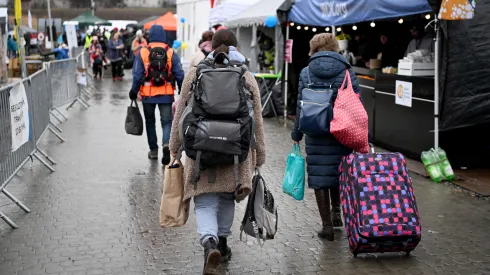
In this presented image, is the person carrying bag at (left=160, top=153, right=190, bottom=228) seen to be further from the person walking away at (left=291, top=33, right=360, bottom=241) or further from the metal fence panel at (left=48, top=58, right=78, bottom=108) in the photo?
the metal fence panel at (left=48, top=58, right=78, bottom=108)

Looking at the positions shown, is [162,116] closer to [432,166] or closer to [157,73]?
[157,73]

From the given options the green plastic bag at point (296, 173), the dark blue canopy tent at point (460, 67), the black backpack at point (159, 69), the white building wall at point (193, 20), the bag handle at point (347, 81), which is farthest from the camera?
the white building wall at point (193, 20)

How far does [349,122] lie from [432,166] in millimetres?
3543

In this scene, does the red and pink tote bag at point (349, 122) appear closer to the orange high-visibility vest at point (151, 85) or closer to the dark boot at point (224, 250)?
the dark boot at point (224, 250)

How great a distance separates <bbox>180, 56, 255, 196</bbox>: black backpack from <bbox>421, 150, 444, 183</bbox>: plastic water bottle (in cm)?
459

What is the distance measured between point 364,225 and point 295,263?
0.66m

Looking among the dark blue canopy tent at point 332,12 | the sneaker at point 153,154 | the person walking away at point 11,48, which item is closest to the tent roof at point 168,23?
the person walking away at point 11,48

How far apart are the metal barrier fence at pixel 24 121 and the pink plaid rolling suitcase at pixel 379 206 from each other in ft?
11.1

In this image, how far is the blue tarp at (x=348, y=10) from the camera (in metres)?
9.23

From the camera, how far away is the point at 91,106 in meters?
18.3

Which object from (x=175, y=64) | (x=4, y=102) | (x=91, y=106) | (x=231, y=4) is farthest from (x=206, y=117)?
(x=231, y=4)

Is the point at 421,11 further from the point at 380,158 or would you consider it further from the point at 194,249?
the point at 194,249

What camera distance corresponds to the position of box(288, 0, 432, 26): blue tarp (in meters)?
9.23

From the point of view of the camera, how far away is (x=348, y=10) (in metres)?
11.0
